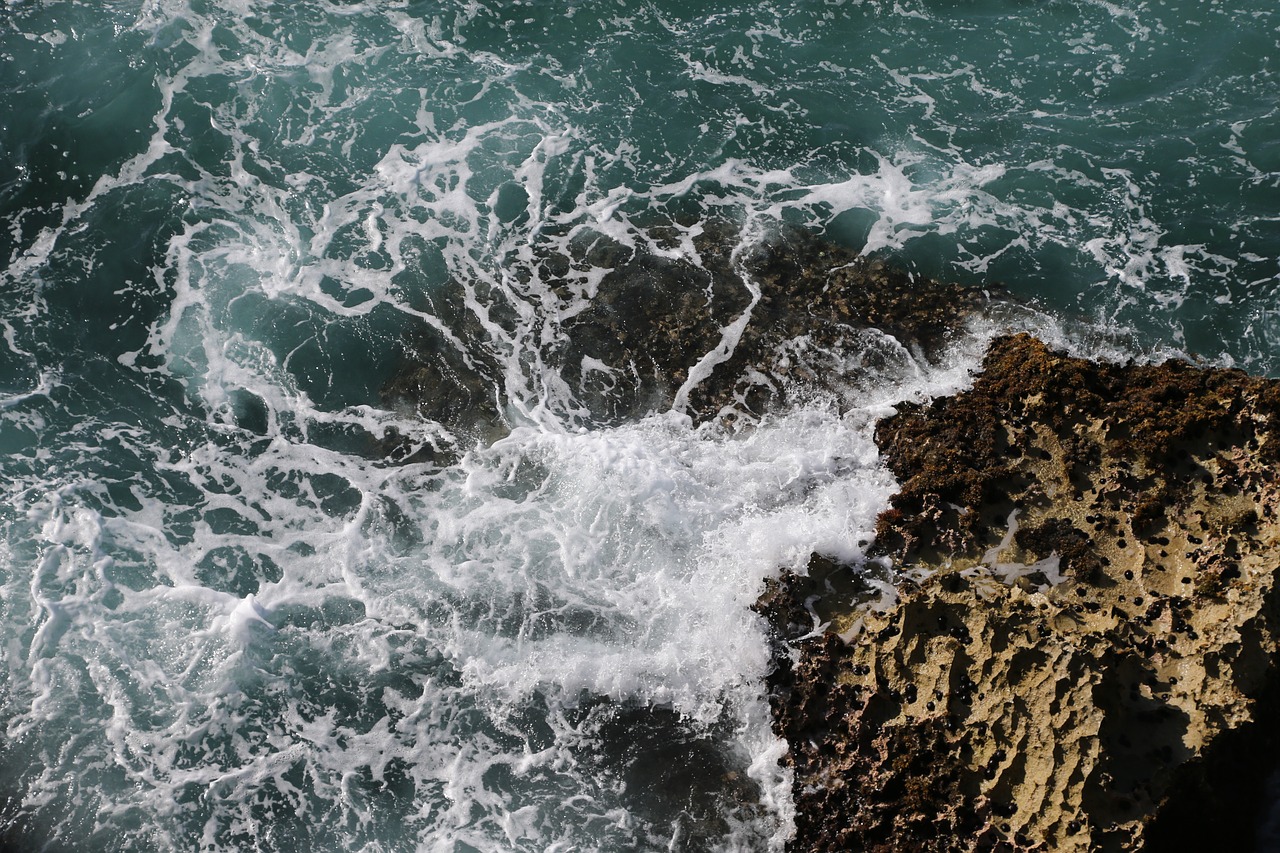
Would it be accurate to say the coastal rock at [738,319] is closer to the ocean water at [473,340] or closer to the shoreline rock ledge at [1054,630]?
the ocean water at [473,340]

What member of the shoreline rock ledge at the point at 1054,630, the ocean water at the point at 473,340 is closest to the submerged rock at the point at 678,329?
the ocean water at the point at 473,340

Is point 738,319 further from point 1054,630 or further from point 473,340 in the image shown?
point 1054,630

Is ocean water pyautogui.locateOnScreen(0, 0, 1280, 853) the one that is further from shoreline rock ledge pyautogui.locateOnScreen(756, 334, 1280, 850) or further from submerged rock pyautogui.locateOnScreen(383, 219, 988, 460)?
shoreline rock ledge pyautogui.locateOnScreen(756, 334, 1280, 850)

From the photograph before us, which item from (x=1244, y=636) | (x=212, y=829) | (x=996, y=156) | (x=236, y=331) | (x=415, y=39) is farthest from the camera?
(x=415, y=39)

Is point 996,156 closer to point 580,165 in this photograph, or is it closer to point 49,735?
point 580,165

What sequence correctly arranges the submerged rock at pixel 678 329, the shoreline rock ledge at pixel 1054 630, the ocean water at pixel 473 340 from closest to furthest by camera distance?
1. the shoreline rock ledge at pixel 1054 630
2. the ocean water at pixel 473 340
3. the submerged rock at pixel 678 329

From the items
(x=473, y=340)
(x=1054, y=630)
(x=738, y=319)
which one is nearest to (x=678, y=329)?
(x=738, y=319)

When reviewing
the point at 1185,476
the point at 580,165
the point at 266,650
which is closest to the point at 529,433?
the point at 266,650
